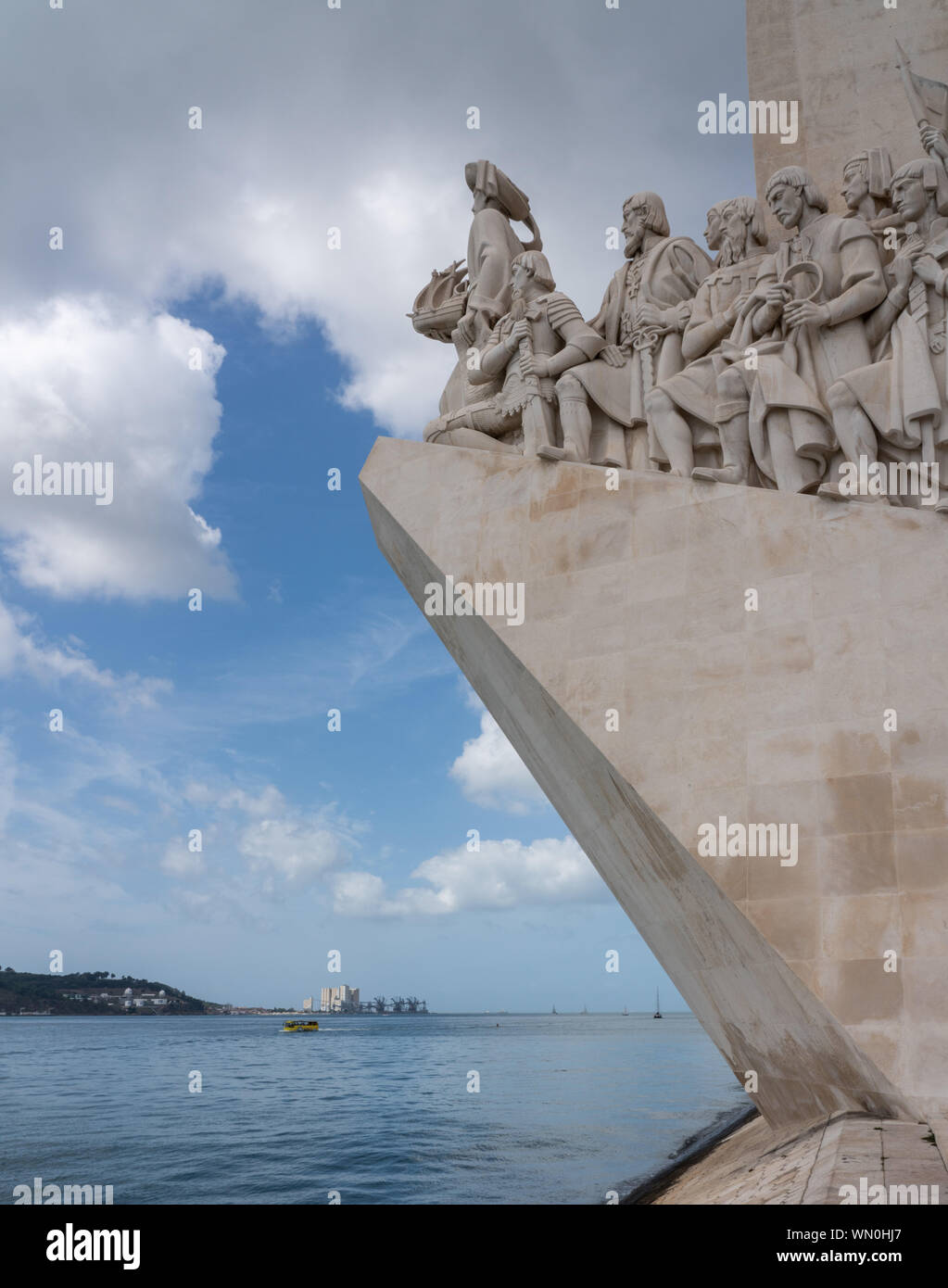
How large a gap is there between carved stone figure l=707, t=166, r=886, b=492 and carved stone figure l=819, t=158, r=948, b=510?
0.51ft

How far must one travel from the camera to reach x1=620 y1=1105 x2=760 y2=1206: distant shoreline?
10711 millimetres

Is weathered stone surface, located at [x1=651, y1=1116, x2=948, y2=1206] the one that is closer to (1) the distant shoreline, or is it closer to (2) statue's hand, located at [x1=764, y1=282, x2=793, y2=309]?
(1) the distant shoreline

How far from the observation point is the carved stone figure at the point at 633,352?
28.3 ft

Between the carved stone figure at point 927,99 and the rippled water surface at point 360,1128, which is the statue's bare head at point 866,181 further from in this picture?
the rippled water surface at point 360,1128

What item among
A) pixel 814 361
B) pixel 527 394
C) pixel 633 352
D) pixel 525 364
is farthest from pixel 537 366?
pixel 814 361

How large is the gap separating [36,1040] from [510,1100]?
5021 cm

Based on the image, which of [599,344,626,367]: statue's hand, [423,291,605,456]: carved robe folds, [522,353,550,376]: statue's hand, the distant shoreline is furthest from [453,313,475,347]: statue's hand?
the distant shoreline

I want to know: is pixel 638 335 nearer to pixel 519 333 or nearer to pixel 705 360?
pixel 705 360

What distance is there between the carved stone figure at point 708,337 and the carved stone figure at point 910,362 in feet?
3.34

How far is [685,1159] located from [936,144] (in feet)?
36.2

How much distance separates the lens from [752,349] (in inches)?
308

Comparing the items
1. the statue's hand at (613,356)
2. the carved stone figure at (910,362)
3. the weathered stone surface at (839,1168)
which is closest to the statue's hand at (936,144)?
the carved stone figure at (910,362)

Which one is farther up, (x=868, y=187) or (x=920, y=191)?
(x=868, y=187)
